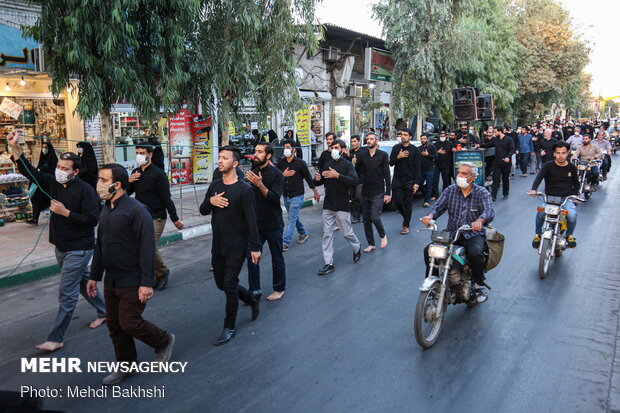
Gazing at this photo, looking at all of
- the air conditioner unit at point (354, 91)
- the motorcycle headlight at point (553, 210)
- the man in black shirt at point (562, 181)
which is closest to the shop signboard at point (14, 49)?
the man in black shirt at point (562, 181)

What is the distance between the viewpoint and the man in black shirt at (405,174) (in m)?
10.5

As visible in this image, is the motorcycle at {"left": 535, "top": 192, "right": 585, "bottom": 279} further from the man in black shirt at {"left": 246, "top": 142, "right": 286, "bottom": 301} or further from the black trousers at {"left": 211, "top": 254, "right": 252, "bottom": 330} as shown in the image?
the black trousers at {"left": 211, "top": 254, "right": 252, "bottom": 330}

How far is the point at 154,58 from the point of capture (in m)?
9.80

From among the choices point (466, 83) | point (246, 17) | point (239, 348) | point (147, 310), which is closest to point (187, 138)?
point (246, 17)

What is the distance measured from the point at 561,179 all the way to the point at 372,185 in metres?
2.91

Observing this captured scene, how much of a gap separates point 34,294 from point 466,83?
24851mm

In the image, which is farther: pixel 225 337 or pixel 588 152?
pixel 588 152

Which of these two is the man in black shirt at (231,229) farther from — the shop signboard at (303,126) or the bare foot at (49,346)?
the shop signboard at (303,126)

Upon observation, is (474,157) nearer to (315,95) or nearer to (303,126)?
(303,126)

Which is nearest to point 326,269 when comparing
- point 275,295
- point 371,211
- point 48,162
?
point 275,295

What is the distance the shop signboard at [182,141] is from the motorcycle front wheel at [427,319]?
1225 centimetres

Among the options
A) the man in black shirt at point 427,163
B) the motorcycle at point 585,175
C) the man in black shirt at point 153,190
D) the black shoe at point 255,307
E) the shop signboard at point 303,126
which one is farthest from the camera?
the shop signboard at point 303,126

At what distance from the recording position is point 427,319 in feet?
16.5

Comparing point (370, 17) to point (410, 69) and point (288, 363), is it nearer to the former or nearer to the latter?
point (410, 69)
